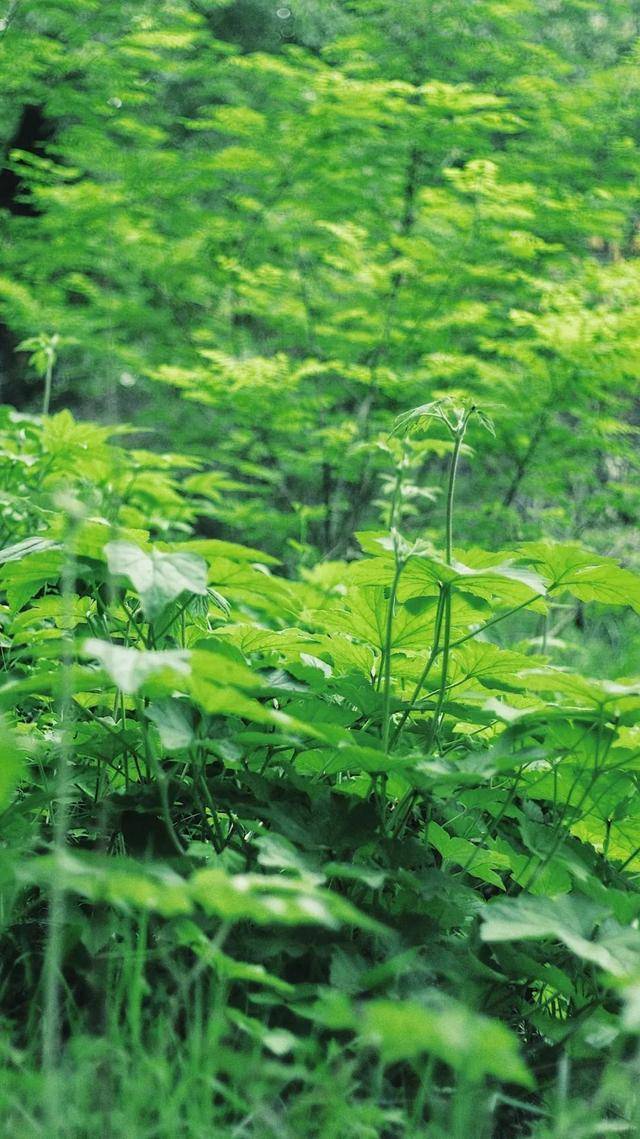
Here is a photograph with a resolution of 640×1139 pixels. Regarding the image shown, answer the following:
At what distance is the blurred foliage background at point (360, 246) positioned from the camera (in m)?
4.03

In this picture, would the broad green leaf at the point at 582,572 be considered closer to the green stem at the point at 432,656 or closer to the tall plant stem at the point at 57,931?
the green stem at the point at 432,656

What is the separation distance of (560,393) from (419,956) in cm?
312

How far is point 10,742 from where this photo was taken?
0.88 meters

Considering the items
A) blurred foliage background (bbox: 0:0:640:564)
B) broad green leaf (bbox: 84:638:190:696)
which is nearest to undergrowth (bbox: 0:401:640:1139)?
broad green leaf (bbox: 84:638:190:696)

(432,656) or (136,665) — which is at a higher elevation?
(136,665)

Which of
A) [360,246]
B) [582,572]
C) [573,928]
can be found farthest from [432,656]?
[360,246]

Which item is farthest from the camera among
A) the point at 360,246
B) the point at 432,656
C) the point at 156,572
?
the point at 360,246

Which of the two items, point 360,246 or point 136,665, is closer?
point 136,665

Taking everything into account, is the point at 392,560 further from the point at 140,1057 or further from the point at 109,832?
the point at 140,1057

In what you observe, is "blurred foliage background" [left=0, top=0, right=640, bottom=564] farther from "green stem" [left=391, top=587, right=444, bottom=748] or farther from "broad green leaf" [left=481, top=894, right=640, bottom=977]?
"broad green leaf" [left=481, top=894, right=640, bottom=977]

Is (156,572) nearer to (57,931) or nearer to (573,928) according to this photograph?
(57,931)

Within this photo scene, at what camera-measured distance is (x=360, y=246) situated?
14.0 feet

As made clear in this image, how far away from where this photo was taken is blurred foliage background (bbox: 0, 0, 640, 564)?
4027 mm

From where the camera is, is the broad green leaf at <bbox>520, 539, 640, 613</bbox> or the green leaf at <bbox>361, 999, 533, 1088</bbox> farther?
the broad green leaf at <bbox>520, 539, 640, 613</bbox>
